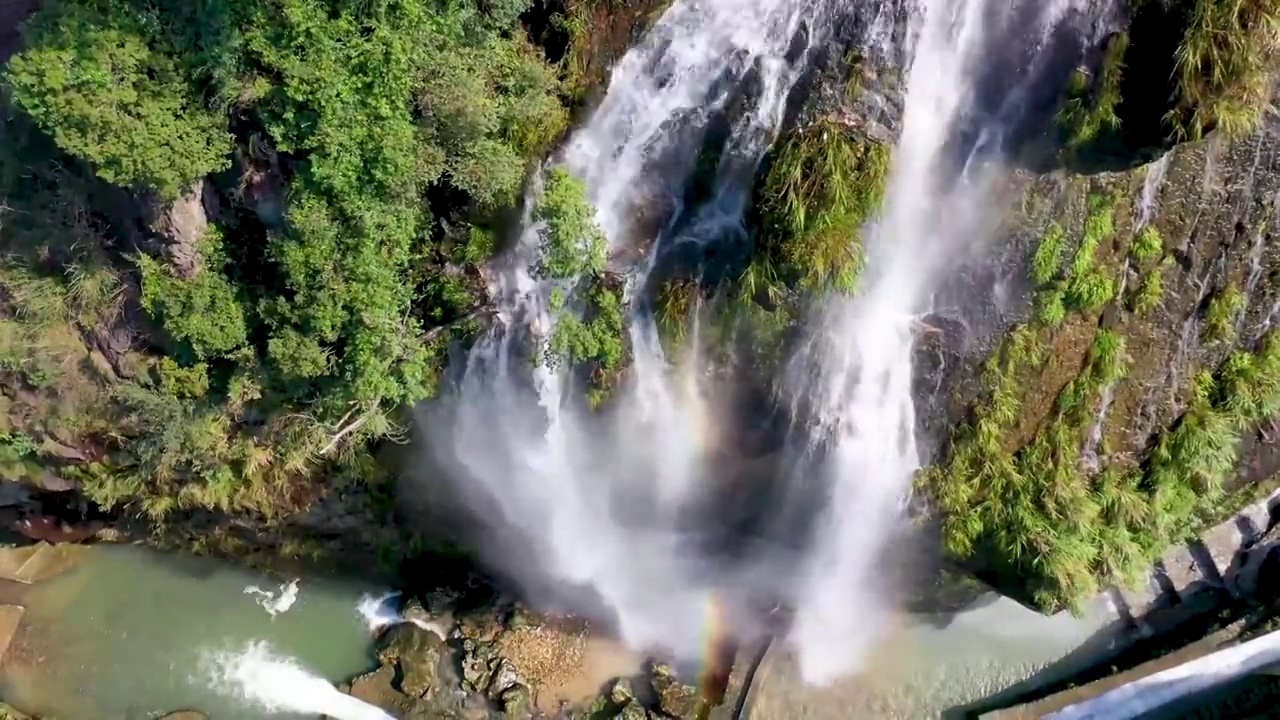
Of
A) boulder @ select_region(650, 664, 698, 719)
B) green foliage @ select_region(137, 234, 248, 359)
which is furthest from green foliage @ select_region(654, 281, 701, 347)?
boulder @ select_region(650, 664, 698, 719)

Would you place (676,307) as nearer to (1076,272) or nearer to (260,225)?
(1076,272)

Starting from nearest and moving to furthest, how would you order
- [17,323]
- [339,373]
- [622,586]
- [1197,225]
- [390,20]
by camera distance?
1. [390,20]
2. [1197,225]
3. [339,373]
4. [17,323]
5. [622,586]

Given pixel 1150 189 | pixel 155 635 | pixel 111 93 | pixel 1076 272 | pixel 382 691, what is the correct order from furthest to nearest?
pixel 155 635
pixel 382 691
pixel 1076 272
pixel 1150 189
pixel 111 93

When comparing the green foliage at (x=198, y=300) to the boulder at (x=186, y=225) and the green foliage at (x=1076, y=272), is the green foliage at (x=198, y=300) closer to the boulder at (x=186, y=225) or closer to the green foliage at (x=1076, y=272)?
the boulder at (x=186, y=225)

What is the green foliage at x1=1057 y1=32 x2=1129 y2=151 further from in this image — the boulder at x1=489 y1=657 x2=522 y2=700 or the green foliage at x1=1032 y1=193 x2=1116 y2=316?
the boulder at x1=489 y1=657 x2=522 y2=700

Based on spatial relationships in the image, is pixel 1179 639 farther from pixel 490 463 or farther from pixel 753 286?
pixel 490 463

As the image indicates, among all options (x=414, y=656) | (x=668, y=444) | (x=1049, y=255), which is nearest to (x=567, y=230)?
(x=668, y=444)

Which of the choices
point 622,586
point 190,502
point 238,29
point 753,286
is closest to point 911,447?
point 753,286

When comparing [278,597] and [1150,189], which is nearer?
[1150,189]
